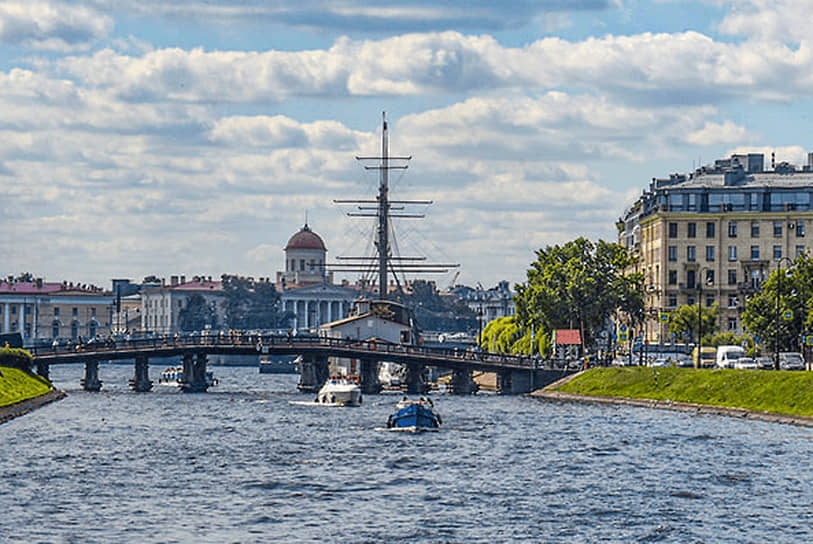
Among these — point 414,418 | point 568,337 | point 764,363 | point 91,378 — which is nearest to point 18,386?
point 91,378

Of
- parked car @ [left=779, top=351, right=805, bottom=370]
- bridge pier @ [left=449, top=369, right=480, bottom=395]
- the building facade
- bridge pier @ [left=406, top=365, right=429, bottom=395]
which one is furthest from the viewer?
the building facade

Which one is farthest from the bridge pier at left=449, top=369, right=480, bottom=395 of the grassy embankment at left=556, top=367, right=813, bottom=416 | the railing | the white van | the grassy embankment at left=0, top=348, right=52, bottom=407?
the grassy embankment at left=0, top=348, right=52, bottom=407

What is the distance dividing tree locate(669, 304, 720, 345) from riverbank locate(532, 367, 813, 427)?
24527mm

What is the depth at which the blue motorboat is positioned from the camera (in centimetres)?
10469

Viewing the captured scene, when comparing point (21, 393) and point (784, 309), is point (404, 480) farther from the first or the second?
point (784, 309)

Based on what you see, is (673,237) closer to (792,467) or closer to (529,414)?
(529,414)

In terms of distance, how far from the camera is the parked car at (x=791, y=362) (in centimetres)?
12875

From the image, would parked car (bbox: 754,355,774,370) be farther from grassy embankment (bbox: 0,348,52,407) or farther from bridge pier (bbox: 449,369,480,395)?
grassy embankment (bbox: 0,348,52,407)

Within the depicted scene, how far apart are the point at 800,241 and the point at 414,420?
9744 centimetres

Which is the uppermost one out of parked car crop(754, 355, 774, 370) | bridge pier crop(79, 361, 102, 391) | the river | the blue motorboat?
parked car crop(754, 355, 774, 370)

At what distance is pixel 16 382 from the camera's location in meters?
132

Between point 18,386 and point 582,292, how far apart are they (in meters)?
66.0

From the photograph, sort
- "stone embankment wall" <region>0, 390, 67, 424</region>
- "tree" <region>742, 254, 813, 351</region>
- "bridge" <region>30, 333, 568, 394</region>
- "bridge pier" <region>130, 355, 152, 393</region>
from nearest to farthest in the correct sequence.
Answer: "stone embankment wall" <region>0, 390, 67, 424</region>, "tree" <region>742, 254, 813, 351</region>, "bridge" <region>30, 333, 568, 394</region>, "bridge pier" <region>130, 355, 152, 393</region>

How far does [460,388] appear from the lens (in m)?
168
